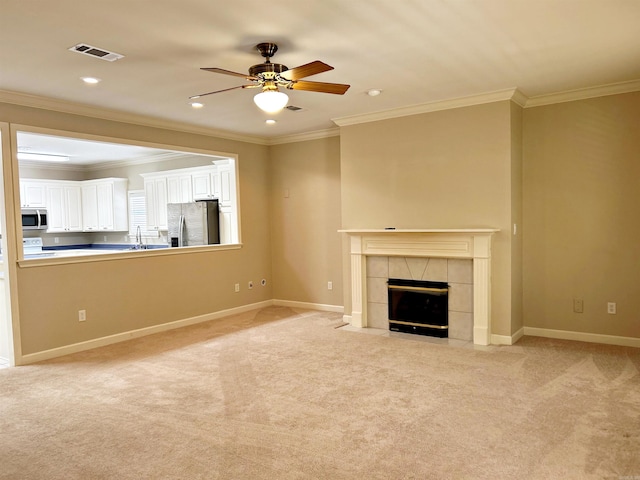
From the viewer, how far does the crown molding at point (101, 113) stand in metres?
4.37

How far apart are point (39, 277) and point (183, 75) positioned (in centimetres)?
254

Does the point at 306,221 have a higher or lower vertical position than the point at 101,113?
lower

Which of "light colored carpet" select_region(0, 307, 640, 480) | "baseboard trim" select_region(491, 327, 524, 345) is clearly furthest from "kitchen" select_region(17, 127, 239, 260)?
"baseboard trim" select_region(491, 327, 524, 345)

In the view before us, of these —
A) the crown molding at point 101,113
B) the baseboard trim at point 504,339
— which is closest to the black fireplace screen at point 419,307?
the baseboard trim at point 504,339

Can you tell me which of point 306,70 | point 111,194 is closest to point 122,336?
point 306,70

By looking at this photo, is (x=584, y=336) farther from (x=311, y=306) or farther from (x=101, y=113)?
(x=101, y=113)

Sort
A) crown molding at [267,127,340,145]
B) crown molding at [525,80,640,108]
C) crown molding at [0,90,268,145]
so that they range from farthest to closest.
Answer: crown molding at [267,127,340,145]
crown molding at [525,80,640,108]
crown molding at [0,90,268,145]

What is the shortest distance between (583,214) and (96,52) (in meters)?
4.83

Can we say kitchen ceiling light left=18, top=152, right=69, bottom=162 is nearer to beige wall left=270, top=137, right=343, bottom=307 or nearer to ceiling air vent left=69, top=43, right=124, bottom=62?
beige wall left=270, top=137, right=343, bottom=307

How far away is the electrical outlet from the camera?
4840 millimetres

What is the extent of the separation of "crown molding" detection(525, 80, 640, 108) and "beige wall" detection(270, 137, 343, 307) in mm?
2636

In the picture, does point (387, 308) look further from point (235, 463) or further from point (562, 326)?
point (235, 463)

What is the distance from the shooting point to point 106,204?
873 cm

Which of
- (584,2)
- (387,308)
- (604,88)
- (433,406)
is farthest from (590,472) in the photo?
(604,88)
